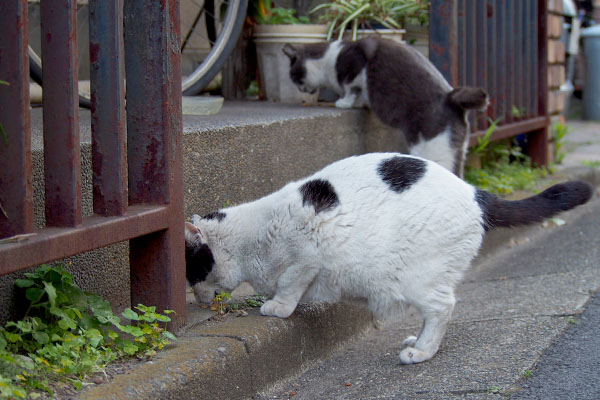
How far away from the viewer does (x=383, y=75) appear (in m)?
4.68

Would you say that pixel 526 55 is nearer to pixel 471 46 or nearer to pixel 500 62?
pixel 500 62

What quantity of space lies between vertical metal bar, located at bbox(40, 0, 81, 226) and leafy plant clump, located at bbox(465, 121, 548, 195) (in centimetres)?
359

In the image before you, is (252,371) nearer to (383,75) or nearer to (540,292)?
(540,292)

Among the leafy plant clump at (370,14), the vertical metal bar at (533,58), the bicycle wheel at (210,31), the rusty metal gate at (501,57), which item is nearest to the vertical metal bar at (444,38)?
the rusty metal gate at (501,57)

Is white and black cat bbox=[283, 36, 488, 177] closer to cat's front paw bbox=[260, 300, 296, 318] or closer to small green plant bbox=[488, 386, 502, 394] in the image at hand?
cat's front paw bbox=[260, 300, 296, 318]

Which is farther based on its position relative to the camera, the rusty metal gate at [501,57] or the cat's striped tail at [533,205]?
the rusty metal gate at [501,57]

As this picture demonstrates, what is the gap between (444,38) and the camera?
4.67 m

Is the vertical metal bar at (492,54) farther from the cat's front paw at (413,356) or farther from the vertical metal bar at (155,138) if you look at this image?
the vertical metal bar at (155,138)

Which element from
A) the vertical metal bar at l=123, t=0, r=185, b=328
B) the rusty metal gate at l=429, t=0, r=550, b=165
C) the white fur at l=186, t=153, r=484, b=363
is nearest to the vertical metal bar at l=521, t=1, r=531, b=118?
the rusty metal gate at l=429, t=0, r=550, b=165

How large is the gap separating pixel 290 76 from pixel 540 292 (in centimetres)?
253

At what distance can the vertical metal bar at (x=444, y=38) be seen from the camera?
15.1 feet

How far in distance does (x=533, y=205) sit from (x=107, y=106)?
159cm

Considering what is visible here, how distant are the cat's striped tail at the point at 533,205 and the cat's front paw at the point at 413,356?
1.71 ft

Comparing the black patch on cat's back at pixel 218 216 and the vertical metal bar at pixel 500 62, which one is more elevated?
the vertical metal bar at pixel 500 62
